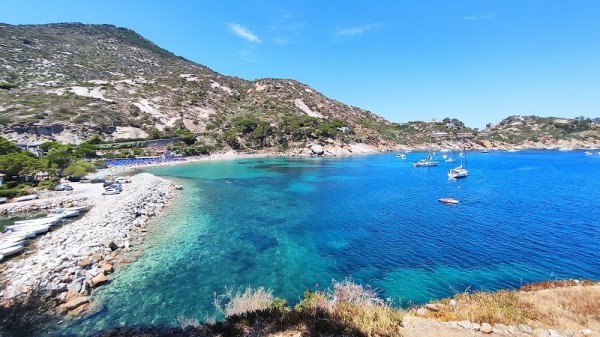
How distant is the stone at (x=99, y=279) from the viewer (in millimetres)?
16188

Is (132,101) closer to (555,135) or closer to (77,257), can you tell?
(77,257)

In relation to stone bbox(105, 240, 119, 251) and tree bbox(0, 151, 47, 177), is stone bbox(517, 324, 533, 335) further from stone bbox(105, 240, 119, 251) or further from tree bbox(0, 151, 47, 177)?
tree bbox(0, 151, 47, 177)

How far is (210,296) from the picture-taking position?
1577 cm

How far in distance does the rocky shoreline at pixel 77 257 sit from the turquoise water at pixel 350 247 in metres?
1.27

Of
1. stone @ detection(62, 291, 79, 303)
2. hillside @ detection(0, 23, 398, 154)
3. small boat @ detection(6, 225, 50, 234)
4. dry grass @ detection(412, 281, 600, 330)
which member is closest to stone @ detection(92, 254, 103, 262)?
stone @ detection(62, 291, 79, 303)

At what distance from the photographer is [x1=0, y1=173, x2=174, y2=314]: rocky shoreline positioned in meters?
14.8

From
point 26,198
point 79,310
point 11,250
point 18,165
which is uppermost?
point 18,165

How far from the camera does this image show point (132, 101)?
105688mm

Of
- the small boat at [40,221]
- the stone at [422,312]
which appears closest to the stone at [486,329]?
the stone at [422,312]

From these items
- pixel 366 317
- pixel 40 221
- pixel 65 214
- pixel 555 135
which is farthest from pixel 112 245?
pixel 555 135

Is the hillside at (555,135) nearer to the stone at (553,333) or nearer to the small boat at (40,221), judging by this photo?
the stone at (553,333)

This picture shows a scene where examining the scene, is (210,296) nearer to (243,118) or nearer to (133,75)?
(243,118)

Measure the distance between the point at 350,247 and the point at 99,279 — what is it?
17001 mm

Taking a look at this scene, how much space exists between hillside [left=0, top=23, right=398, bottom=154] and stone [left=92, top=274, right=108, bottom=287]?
270ft
